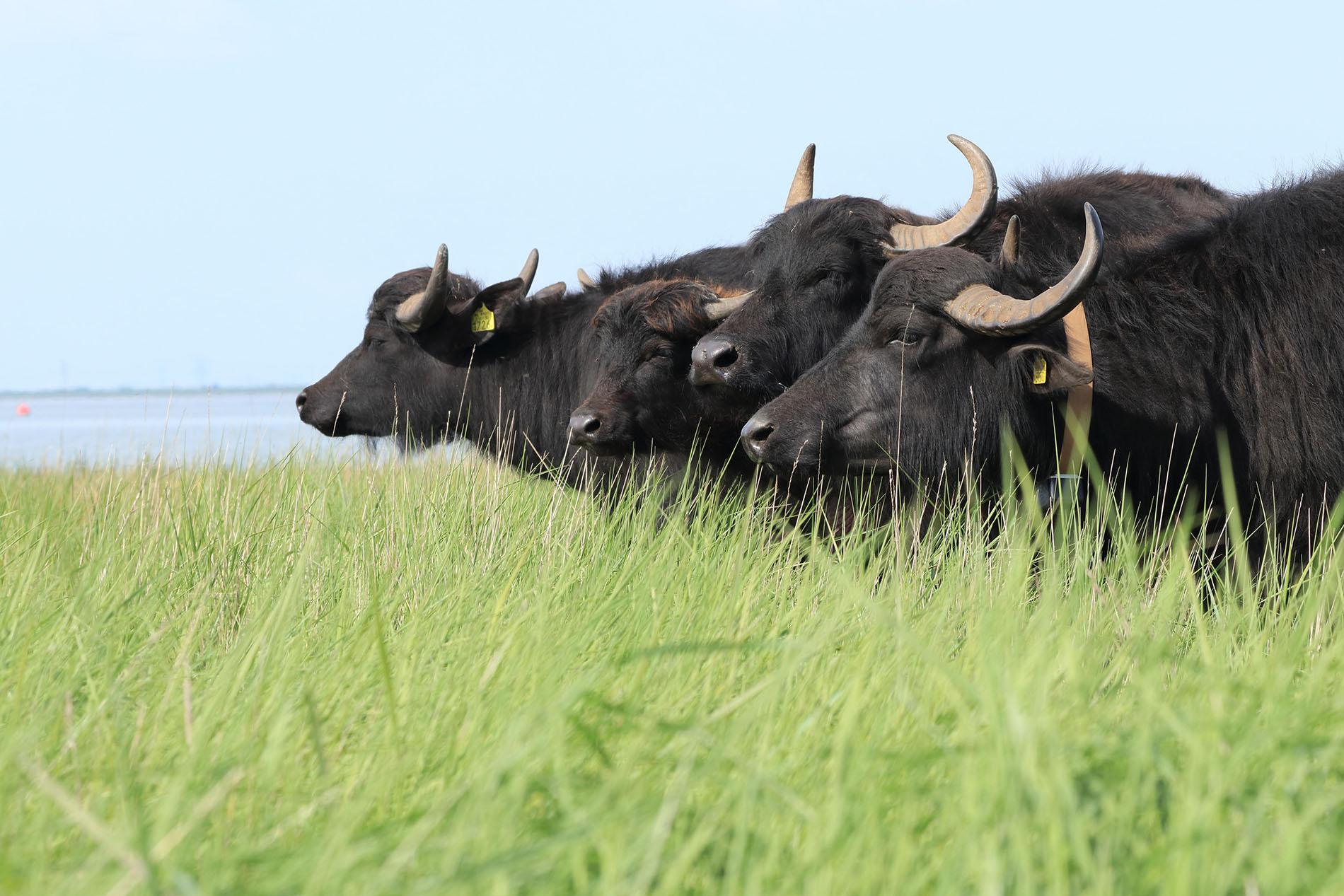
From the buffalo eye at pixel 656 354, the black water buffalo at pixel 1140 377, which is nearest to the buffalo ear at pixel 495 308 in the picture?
the buffalo eye at pixel 656 354

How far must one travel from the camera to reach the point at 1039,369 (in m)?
4.61

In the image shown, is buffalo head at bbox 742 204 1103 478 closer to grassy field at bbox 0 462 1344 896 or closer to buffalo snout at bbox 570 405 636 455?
grassy field at bbox 0 462 1344 896

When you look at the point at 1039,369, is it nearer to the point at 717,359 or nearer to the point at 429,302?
the point at 717,359

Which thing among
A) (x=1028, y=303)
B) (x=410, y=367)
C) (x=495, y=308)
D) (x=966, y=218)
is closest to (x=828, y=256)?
(x=966, y=218)

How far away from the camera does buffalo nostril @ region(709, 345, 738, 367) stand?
18.0 feet

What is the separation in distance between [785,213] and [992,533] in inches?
67.9

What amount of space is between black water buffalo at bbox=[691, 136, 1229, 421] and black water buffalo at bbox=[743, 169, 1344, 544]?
618 mm

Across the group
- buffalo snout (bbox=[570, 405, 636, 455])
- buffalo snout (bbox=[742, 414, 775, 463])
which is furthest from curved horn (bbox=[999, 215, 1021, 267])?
buffalo snout (bbox=[570, 405, 636, 455])

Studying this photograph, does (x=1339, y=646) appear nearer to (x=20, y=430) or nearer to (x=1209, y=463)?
(x=1209, y=463)

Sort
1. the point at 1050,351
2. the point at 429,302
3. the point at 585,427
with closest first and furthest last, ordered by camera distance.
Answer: the point at 1050,351 → the point at 585,427 → the point at 429,302

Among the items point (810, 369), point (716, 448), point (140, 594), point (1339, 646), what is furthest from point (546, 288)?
point (1339, 646)

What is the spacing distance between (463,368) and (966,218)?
354cm

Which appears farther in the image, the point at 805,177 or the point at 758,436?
the point at 805,177

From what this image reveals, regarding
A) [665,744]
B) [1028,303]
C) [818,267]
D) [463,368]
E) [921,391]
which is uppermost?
[818,267]
